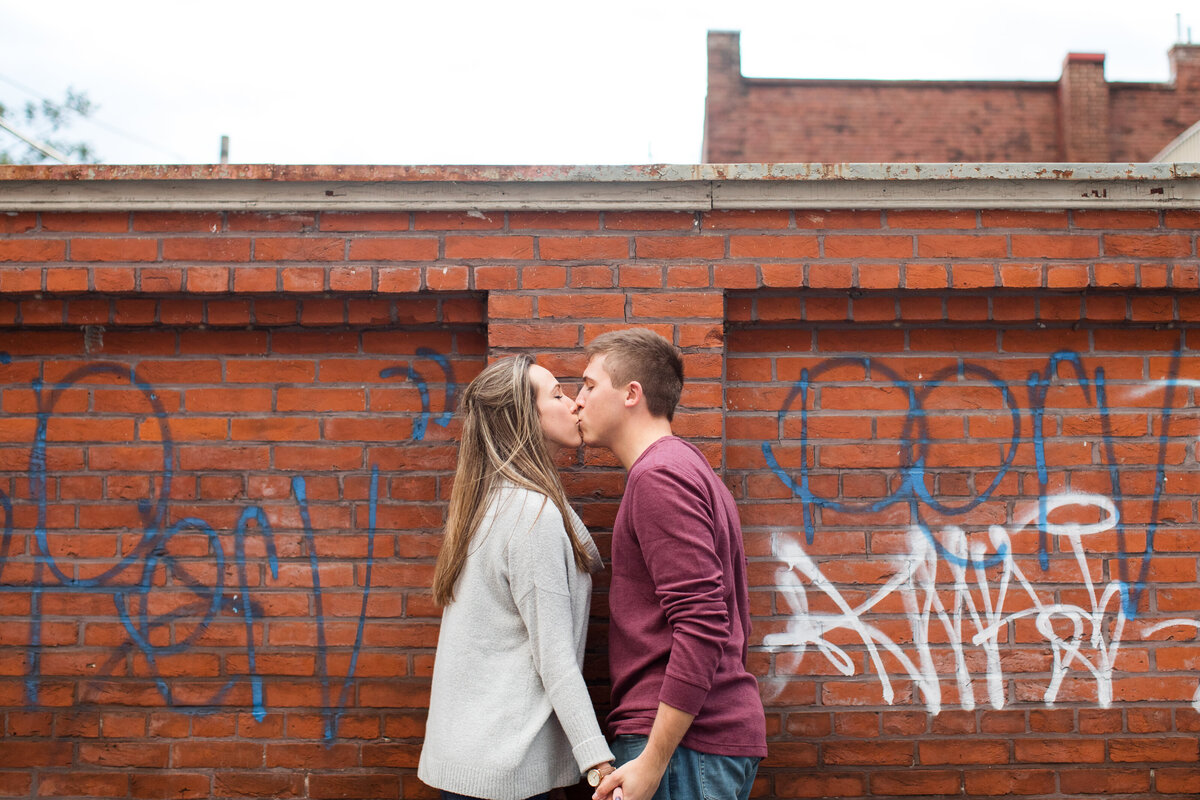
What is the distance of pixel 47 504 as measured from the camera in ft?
8.63

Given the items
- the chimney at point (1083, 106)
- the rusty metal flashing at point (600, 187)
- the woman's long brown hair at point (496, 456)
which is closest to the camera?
the woman's long brown hair at point (496, 456)

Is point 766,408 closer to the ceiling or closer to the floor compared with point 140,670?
closer to the ceiling

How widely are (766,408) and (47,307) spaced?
92.1 inches

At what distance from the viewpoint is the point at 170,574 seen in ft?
8.53

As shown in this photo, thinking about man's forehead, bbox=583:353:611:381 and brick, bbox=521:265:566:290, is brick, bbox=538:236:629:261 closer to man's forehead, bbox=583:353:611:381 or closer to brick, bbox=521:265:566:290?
brick, bbox=521:265:566:290

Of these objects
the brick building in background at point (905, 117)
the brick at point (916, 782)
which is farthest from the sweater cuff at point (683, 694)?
the brick building in background at point (905, 117)

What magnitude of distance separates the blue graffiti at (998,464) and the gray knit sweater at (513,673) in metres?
0.94

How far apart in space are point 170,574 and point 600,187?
1.84 m

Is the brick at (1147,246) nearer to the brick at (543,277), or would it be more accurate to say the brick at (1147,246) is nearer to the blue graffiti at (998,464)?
the blue graffiti at (998,464)

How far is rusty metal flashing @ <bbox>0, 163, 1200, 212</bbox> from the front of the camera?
249 centimetres

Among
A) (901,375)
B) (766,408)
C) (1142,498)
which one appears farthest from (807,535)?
(1142,498)

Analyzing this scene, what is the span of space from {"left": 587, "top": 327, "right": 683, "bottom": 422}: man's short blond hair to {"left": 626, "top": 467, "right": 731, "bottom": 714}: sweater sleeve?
0.29m

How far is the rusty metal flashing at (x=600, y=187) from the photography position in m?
2.49

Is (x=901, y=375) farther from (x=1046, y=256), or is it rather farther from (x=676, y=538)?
(x=676, y=538)
